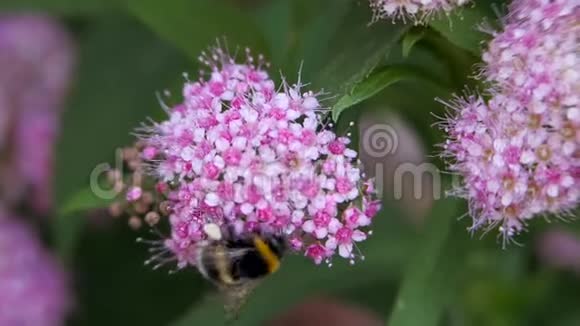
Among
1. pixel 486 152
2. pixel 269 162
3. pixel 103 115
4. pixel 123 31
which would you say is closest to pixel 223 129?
pixel 269 162

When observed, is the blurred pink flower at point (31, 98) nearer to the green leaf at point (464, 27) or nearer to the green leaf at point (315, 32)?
the green leaf at point (315, 32)

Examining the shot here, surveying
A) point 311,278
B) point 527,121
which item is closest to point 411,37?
point 527,121

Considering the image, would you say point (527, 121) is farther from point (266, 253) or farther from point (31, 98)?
point (31, 98)

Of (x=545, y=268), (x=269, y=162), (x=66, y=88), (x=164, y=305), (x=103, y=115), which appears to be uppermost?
(x=66, y=88)

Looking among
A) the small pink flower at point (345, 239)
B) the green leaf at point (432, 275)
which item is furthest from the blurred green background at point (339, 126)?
Result: the small pink flower at point (345, 239)

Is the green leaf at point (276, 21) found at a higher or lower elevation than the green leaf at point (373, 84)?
higher

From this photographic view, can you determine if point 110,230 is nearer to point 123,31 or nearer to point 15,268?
point 15,268
